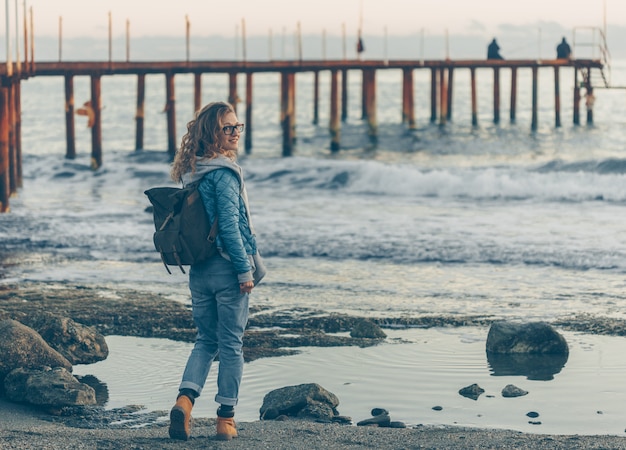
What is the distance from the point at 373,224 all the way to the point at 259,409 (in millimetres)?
9667

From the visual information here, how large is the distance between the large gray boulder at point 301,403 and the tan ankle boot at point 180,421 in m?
0.89

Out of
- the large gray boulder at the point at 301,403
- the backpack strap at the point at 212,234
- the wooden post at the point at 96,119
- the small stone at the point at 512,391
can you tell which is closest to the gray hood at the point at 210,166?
the backpack strap at the point at 212,234

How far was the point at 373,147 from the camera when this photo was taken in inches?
1443

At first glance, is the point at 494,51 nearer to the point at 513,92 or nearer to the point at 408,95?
the point at 513,92

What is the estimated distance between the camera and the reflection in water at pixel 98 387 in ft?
21.1

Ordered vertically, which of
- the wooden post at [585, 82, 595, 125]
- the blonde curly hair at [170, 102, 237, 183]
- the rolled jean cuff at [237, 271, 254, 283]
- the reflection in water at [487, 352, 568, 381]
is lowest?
the reflection in water at [487, 352, 568, 381]

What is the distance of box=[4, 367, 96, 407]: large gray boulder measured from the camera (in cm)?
618

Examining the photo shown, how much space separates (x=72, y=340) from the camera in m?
7.32

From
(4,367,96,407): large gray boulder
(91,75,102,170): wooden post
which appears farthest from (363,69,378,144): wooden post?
(4,367,96,407): large gray boulder

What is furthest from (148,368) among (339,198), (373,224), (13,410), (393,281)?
(339,198)

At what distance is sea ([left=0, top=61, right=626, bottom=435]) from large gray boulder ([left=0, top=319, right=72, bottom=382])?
36 cm

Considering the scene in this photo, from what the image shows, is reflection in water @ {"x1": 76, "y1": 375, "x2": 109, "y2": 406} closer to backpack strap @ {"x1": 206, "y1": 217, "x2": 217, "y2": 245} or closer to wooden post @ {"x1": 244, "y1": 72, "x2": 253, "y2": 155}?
backpack strap @ {"x1": 206, "y1": 217, "x2": 217, "y2": 245}

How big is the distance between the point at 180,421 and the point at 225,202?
103 cm

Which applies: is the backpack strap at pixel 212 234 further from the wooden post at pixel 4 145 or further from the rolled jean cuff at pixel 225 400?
the wooden post at pixel 4 145
